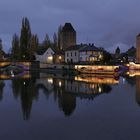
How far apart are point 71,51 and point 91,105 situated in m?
55.5

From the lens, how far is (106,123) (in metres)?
15.2

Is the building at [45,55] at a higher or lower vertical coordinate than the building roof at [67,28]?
lower

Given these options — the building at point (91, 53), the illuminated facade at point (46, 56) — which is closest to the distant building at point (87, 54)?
the building at point (91, 53)

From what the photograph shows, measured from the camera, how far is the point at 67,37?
90.2 metres

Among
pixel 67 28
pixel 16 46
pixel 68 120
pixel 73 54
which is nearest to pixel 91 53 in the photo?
pixel 73 54

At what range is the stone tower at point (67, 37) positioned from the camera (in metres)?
90.0

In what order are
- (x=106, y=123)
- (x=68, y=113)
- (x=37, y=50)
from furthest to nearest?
(x=37, y=50)
(x=68, y=113)
(x=106, y=123)

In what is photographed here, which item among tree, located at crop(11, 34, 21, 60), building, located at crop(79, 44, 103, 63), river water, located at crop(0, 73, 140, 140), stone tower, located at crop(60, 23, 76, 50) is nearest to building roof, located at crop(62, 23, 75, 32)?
stone tower, located at crop(60, 23, 76, 50)

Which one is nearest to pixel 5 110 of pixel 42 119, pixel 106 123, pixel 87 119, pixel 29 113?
pixel 29 113

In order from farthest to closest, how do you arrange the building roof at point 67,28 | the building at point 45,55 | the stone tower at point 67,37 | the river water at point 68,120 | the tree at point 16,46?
the building roof at point 67,28 < the stone tower at point 67,37 < the building at point 45,55 < the tree at point 16,46 < the river water at point 68,120

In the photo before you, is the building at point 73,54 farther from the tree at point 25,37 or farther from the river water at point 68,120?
the river water at point 68,120

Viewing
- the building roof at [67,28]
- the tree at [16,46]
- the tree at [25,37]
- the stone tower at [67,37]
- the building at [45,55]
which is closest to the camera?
the tree at [25,37]

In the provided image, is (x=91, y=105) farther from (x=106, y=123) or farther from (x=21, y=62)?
(x=21, y=62)

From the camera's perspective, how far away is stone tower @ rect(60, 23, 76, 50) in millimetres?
90031
